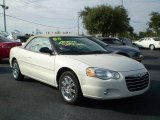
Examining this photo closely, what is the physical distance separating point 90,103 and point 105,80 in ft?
2.80

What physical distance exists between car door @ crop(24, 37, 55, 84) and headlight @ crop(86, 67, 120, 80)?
4.08 ft

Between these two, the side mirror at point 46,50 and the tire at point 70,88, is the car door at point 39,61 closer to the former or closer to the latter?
the side mirror at point 46,50

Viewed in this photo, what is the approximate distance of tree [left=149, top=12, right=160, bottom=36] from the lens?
42.7 meters

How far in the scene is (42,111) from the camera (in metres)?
6.43

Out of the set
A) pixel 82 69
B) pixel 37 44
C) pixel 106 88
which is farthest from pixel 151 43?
pixel 106 88

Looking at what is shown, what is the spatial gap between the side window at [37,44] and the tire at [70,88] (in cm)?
110

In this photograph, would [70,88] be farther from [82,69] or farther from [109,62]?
[109,62]

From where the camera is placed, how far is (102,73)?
21.2ft

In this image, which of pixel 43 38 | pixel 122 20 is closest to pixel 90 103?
pixel 43 38

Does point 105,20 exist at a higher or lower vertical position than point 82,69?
higher

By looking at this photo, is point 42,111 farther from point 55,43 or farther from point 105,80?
point 55,43

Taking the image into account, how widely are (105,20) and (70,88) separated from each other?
30.1 metres

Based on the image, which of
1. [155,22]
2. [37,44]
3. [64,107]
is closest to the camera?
[64,107]

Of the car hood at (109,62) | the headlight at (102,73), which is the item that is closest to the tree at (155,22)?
the car hood at (109,62)
